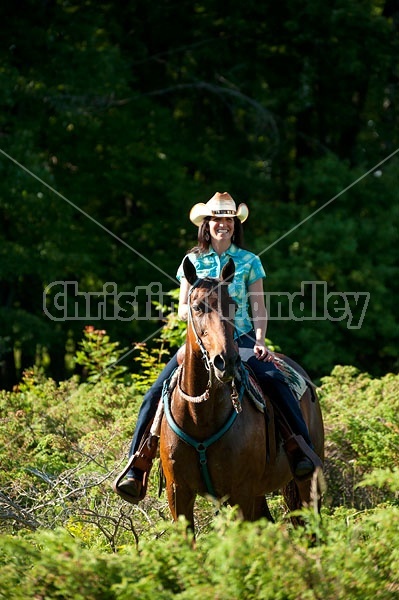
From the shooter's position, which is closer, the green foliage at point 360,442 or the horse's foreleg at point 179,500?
the horse's foreleg at point 179,500

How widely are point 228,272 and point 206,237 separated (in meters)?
0.87

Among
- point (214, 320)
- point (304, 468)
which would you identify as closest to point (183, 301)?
point (214, 320)

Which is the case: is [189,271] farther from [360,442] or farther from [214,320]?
[360,442]

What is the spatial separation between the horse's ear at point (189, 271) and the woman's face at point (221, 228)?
0.67 meters

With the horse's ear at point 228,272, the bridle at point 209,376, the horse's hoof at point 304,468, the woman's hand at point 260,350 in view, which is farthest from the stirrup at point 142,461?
the horse's ear at point 228,272

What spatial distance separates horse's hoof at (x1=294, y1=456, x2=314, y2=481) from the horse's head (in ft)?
4.94

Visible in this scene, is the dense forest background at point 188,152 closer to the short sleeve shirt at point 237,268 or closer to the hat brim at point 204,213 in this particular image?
the hat brim at point 204,213

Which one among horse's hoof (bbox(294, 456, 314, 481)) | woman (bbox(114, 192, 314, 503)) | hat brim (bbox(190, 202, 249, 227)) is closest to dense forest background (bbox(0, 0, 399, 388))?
hat brim (bbox(190, 202, 249, 227))

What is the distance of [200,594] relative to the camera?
5.02 meters

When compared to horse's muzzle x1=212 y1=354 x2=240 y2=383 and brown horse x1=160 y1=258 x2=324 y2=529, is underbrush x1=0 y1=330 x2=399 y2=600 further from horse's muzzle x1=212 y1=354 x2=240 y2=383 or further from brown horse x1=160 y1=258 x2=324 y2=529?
horse's muzzle x1=212 y1=354 x2=240 y2=383

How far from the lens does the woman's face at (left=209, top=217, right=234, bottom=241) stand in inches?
295

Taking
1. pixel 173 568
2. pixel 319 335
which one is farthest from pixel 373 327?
pixel 173 568

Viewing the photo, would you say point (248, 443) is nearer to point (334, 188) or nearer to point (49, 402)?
point (49, 402)

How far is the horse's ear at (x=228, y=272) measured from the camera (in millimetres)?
6742
